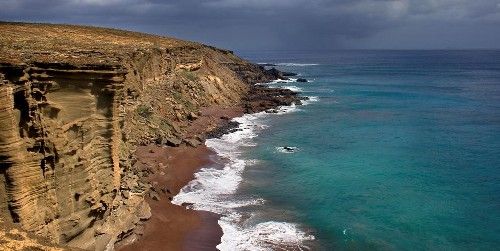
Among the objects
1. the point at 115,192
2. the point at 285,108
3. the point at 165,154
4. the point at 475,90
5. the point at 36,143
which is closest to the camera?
the point at 36,143

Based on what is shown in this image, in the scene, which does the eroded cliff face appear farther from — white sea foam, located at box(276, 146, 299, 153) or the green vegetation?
the green vegetation

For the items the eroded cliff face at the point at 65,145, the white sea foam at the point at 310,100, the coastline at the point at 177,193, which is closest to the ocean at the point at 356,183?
the coastline at the point at 177,193

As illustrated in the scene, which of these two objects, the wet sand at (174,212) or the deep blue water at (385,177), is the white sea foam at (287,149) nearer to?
the deep blue water at (385,177)

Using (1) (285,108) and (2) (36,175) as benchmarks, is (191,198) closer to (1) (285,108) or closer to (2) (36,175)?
(2) (36,175)

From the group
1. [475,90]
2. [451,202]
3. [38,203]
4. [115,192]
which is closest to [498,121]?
[451,202]

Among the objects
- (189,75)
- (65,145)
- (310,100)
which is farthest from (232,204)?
(310,100)
